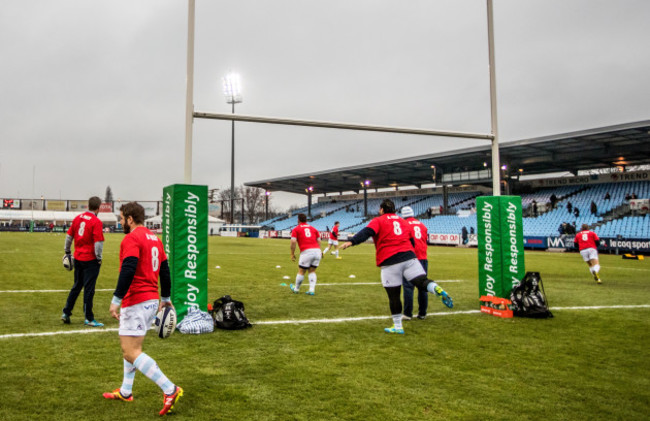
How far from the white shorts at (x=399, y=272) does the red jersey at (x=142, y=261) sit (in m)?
3.81

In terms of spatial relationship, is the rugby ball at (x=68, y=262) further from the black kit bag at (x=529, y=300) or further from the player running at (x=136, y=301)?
the black kit bag at (x=529, y=300)

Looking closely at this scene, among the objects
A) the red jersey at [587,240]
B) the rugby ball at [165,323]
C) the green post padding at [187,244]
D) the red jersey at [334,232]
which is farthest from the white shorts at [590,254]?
the rugby ball at [165,323]

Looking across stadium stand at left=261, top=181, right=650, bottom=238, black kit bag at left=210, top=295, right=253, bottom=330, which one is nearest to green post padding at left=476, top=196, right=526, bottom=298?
black kit bag at left=210, top=295, right=253, bottom=330

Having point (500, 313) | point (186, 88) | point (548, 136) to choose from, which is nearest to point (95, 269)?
point (186, 88)

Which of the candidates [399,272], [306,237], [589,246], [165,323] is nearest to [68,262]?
[165,323]

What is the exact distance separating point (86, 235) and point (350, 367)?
5.13 meters

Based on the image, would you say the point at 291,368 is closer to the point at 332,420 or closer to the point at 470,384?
the point at 332,420

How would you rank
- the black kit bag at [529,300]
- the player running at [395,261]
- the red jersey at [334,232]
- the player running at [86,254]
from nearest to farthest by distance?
the player running at [395,261], the player running at [86,254], the black kit bag at [529,300], the red jersey at [334,232]

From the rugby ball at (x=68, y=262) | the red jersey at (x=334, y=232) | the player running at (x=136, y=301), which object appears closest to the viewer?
the player running at (x=136, y=301)

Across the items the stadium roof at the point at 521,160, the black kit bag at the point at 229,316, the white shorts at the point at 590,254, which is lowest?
the black kit bag at the point at 229,316

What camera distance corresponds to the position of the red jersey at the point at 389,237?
6871 millimetres

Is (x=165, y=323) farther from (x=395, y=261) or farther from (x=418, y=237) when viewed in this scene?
(x=418, y=237)

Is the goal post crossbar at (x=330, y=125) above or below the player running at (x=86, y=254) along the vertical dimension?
above

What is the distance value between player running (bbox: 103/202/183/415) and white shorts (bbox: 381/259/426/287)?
3.78 m
